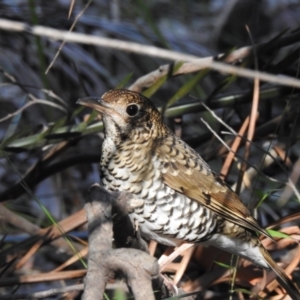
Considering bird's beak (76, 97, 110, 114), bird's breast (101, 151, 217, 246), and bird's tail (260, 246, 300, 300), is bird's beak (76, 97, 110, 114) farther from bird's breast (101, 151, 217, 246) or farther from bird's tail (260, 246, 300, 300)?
bird's tail (260, 246, 300, 300)

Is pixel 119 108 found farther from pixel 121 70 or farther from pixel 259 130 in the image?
pixel 121 70

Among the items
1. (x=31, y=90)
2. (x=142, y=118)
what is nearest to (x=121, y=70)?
(x=31, y=90)

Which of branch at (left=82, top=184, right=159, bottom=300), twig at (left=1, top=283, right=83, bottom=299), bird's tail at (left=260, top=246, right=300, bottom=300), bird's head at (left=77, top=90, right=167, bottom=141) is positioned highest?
bird's head at (left=77, top=90, right=167, bottom=141)

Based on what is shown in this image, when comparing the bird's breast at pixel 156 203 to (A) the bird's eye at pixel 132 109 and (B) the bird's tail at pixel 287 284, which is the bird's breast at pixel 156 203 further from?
(B) the bird's tail at pixel 287 284

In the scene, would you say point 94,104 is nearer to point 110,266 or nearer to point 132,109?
point 132,109

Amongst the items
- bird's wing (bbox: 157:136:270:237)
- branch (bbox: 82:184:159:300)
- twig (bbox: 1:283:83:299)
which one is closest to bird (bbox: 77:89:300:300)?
bird's wing (bbox: 157:136:270:237)

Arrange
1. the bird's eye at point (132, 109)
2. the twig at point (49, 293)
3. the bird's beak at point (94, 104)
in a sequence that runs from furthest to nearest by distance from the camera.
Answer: the bird's eye at point (132, 109) < the bird's beak at point (94, 104) < the twig at point (49, 293)

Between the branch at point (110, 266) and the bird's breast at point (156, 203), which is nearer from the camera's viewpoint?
the branch at point (110, 266)

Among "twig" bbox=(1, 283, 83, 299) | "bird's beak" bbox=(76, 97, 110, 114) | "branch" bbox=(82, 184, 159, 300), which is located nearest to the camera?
"branch" bbox=(82, 184, 159, 300)

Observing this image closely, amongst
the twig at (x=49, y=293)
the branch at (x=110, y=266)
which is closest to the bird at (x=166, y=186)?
the twig at (x=49, y=293)
